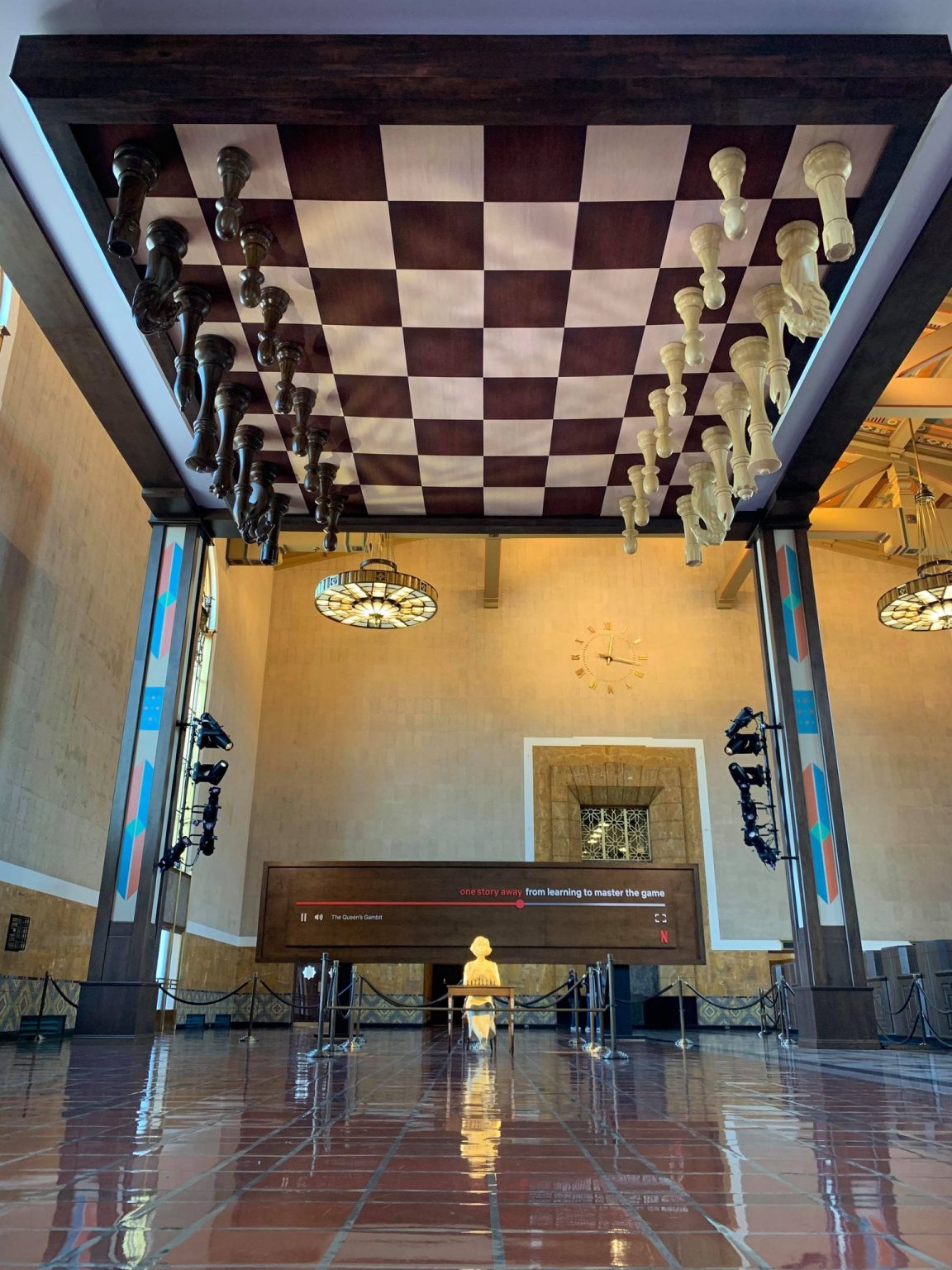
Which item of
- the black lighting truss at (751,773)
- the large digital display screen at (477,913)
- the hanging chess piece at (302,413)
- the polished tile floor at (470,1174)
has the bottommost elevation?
the polished tile floor at (470,1174)

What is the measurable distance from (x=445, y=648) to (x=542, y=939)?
25.2 ft

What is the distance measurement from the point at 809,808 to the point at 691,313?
139 inches

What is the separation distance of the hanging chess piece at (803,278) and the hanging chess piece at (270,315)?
256 cm

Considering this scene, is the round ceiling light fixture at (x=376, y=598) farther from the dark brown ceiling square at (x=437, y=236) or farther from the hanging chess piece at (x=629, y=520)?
the dark brown ceiling square at (x=437, y=236)

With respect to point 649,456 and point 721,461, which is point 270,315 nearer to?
point 649,456

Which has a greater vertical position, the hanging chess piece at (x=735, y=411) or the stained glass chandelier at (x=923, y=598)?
the stained glass chandelier at (x=923, y=598)

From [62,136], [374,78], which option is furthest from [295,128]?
[62,136]

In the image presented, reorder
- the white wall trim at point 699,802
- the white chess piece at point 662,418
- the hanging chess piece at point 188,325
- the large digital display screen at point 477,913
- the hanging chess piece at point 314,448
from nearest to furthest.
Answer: the hanging chess piece at point 188,325 < the white chess piece at point 662,418 < the hanging chess piece at point 314,448 < the large digital display screen at point 477,913 < the white wall trim at point 699,802

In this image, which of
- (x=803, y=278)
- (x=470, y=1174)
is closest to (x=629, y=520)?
(x=803, y=278)

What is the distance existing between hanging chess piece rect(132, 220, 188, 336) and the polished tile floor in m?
3.33

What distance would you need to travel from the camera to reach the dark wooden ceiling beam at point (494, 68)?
3633 millimetres

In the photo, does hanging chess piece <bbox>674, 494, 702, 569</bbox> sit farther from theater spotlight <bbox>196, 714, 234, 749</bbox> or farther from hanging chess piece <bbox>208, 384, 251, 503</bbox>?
theater spotlight <bbox>196, 714, 234, 749</bbox>

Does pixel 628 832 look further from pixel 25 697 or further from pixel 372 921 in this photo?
pixel 25 697

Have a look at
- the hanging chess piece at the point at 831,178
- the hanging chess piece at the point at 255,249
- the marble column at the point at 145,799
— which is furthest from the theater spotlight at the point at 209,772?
the hanging chess piece at the point at 831,178
